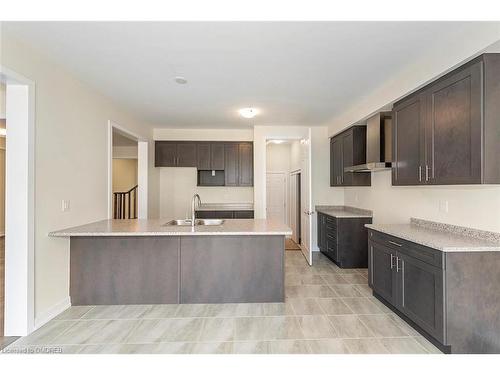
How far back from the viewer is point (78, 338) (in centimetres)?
237

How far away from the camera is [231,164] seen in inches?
230

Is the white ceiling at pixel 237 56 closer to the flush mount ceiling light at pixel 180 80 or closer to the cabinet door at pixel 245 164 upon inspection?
the flush mount ceiling light at pixel 180 80

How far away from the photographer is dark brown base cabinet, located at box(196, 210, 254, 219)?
5.66m

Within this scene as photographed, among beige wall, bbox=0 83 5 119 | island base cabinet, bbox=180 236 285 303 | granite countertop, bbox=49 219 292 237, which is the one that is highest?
beige wall, bbox=0 83 5 119

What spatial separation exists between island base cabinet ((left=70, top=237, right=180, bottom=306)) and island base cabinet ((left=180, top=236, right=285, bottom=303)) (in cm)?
14

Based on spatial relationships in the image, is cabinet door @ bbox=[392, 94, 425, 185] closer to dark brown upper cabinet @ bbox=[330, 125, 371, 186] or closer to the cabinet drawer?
the cabinet drawer

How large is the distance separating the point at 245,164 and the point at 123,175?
4.95 metres

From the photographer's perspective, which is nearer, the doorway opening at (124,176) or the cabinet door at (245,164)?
the cabinet door at (245,164)

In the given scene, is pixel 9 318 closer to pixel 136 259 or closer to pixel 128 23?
pixel 136 259

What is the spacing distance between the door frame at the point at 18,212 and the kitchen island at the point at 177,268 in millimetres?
672

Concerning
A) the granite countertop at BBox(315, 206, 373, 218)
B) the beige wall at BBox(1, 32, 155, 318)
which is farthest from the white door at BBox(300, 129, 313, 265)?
the beige wall at BBox(1, 32, 155, 318)

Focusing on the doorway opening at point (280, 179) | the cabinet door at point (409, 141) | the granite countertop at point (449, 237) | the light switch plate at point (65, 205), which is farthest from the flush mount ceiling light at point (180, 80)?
the doorway opening at point (280, 179)

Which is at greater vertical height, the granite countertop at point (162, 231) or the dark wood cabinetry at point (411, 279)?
the granite countertop at point (162, 231)

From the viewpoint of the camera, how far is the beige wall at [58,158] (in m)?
2.51
